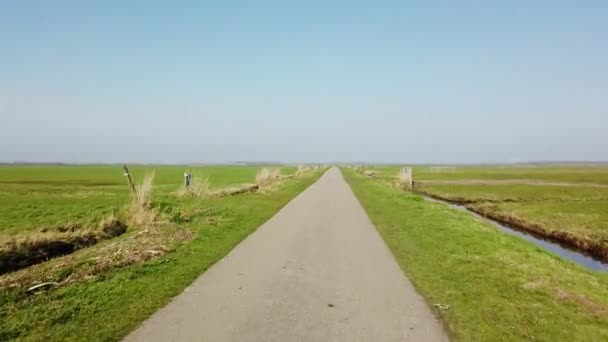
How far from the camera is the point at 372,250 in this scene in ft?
36.7

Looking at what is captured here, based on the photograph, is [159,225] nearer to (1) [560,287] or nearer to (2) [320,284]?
(2) [320,284]

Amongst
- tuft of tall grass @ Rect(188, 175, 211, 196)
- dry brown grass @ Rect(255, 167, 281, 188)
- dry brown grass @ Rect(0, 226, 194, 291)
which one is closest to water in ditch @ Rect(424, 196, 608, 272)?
dry brown grass @ Rect(0, 226, 194, 291)

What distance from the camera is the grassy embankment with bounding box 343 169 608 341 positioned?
5.94m

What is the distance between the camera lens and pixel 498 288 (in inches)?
316

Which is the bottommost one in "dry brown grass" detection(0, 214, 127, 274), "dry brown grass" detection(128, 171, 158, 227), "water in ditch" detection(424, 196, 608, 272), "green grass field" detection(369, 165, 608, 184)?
"water in ditch" detection(424, 196, 608, 272)

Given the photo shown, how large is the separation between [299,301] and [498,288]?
4187 mm

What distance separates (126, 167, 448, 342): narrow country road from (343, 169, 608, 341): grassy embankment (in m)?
0.53

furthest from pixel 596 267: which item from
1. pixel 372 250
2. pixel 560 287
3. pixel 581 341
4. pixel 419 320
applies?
pixel 419 320

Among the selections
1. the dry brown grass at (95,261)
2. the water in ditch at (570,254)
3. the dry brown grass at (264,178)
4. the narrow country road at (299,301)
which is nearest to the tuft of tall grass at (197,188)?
the dry brown grass at (264,178)

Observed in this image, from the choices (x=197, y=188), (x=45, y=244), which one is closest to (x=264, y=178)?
(x=197, y=188)

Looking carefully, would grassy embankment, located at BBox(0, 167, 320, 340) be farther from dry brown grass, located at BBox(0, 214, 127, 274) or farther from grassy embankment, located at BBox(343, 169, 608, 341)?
grassy embankment, located at BBox(343, 169, 608, 341)

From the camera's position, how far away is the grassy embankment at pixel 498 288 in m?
5.94

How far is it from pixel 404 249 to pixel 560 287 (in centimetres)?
408

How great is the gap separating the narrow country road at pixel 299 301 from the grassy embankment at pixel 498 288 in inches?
21.1
